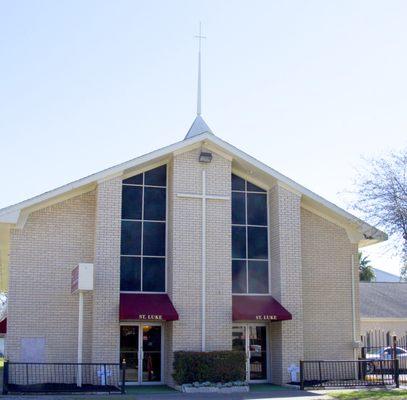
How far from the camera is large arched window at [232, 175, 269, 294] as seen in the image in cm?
2438

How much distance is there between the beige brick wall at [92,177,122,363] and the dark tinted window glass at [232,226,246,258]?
437cm

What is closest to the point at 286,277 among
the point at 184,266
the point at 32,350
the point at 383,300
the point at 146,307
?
the point at 184,266

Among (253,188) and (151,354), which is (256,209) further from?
(151,354)

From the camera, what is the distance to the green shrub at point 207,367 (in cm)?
2116

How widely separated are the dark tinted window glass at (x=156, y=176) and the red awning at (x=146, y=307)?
3936 millimetres

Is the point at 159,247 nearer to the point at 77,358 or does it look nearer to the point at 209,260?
the point at 209,260

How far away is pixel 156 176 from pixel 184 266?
11.6 feet

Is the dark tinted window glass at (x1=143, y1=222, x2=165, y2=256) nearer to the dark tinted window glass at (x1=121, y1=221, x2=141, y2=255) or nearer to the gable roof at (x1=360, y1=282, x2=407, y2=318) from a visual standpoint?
the dark tinted window glass at (x1=121, y1=221, x2=141, y2=255)

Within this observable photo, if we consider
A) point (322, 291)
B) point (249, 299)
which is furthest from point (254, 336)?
point (322, 291)

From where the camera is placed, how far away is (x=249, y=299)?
78.3 ft

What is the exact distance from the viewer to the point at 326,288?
2505 cm

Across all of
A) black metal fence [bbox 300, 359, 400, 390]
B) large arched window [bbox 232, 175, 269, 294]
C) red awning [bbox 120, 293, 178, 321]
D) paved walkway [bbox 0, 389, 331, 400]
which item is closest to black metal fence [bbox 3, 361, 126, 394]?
paved walkway [bbox 0, 389, 331, 400]

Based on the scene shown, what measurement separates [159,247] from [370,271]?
5108 centimetres

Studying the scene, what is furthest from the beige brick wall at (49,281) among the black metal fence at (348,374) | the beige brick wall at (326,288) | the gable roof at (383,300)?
the gable roof at (383,300)
